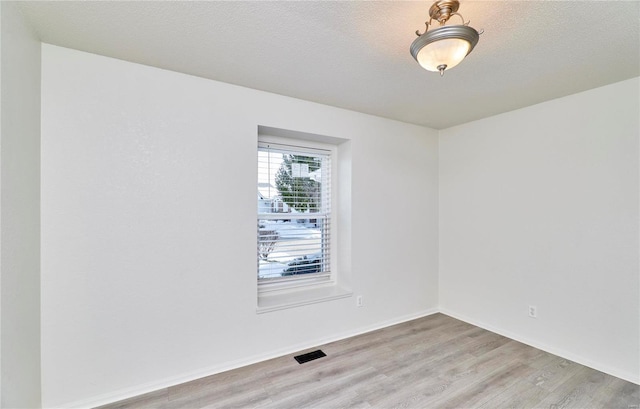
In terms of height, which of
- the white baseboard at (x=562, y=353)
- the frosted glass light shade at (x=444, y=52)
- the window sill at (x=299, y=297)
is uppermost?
the frosted glass light shade at (x=444, y=52)

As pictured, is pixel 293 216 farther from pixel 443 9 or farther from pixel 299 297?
pixel 443 9

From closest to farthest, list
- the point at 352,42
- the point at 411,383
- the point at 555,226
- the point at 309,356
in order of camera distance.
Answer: the point at 352,42
the point at 411,383
the point at 309,356
the point at 555,226

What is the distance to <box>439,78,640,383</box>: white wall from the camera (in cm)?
236

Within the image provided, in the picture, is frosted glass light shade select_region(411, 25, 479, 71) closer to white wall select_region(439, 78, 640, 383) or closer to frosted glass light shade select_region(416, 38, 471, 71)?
frosted glass light shade select_region(416, 38, 471, 71)

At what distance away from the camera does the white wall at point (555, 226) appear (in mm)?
2363

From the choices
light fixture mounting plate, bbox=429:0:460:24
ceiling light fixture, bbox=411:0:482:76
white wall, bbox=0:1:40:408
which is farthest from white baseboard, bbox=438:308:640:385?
white wall, bbox=0:1:40:408

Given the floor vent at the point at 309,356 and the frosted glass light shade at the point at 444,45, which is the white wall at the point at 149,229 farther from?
the frosted glass light shade at the point at 444,45

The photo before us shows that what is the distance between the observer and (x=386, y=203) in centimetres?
340

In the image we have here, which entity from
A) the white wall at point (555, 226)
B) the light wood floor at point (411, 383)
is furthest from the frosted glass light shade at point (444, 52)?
the light wood floor at point (411, 383)

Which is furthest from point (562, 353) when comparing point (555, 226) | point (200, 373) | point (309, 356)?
point (200, 373)

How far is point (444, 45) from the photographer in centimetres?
143

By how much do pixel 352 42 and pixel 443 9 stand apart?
0.57 m

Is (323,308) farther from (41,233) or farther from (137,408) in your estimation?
(41,233)

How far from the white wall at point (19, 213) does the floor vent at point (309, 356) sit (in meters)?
1.81
